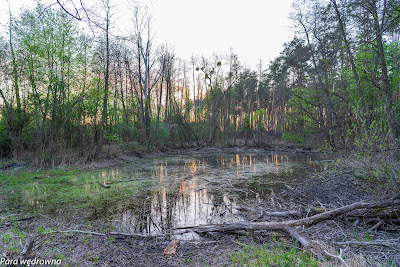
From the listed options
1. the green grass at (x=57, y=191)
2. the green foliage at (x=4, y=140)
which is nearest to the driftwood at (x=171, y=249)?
the green grass at (x=57, y=191)

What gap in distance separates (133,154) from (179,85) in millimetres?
14507

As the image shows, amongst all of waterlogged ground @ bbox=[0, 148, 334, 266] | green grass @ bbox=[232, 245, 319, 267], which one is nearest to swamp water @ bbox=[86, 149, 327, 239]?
waterlogged ground @ bbox=[0, 148, 334, 266]

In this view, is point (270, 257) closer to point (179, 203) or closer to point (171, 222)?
point (171, 222)

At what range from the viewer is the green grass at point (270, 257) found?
2.22 m

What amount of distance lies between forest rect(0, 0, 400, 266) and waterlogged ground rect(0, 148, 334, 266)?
1.8 inches

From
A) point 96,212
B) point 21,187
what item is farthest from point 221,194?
point 21,187

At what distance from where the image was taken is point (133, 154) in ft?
52.4

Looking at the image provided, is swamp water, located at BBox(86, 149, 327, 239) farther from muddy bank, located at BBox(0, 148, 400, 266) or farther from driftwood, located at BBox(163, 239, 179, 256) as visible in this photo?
driftwood, located at BBox(163, 239, 179, 256)

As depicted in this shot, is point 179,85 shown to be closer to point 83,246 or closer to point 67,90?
point 67,90

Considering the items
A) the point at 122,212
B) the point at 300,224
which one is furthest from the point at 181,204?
the point at 300,224

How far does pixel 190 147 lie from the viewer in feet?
76.8

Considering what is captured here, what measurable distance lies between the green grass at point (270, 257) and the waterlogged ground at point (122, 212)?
159 millimetres

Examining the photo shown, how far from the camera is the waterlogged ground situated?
9.02ft

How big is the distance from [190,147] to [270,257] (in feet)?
68.9
